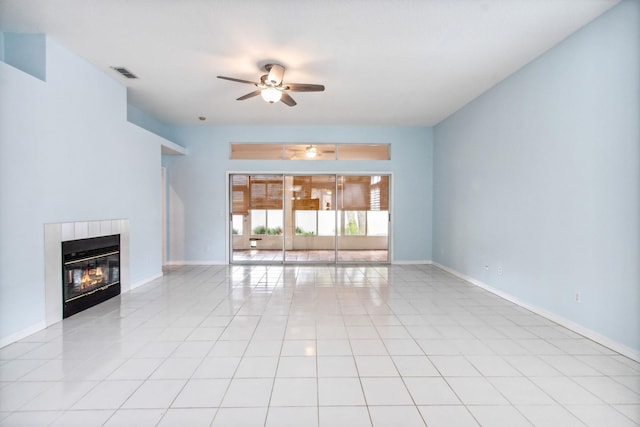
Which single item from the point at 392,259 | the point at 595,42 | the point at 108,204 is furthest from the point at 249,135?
the point at 595,42

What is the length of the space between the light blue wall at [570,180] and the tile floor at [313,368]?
0.45 metres

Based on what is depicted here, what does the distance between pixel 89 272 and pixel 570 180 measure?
18.3ft

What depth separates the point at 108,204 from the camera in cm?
408

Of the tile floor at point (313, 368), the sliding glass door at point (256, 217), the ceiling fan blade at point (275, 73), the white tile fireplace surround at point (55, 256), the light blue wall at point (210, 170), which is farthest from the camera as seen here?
the sliding glass door at point (256, 217)

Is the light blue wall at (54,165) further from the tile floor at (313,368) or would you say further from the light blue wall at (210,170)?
the light blue wall at (210,170)

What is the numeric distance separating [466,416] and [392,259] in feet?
16.3

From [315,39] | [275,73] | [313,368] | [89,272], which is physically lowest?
[313,368]

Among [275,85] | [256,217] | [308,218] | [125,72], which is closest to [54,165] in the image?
[125,72]

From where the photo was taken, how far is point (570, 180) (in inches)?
120

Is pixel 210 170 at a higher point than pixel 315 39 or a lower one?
lower

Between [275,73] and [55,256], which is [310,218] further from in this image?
[55,256]

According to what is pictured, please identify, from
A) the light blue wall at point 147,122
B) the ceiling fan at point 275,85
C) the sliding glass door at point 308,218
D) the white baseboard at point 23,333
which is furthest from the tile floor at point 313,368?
the light blue wall at point 147,122

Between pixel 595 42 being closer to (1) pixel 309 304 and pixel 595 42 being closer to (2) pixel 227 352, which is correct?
(1) pixel 309 304

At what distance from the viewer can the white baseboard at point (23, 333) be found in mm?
2669
